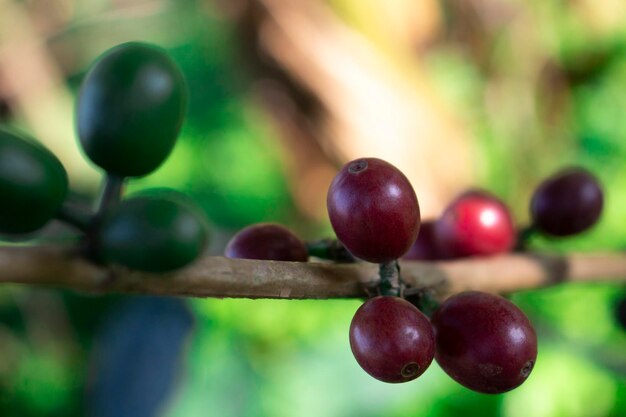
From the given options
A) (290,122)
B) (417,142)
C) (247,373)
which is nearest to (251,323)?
(247,373)

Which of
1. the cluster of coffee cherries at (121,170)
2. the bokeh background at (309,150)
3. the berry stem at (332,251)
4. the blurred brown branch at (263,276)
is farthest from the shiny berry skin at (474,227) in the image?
the bokeh background at (309,150)

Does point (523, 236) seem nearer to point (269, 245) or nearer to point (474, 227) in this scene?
point (474, 227)

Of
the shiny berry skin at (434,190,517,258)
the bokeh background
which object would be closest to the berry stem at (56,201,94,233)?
the shiny berry skin at (434,190,517,258)

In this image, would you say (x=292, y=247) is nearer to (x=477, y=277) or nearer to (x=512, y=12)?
(x=477, y=277)

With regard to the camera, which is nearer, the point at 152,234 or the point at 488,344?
the point at 152,234

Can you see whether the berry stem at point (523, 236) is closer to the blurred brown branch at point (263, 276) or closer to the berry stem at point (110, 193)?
the blurred brown branch at point (263, 276)

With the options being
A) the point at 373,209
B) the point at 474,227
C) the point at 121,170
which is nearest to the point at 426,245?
the point at 474,227
